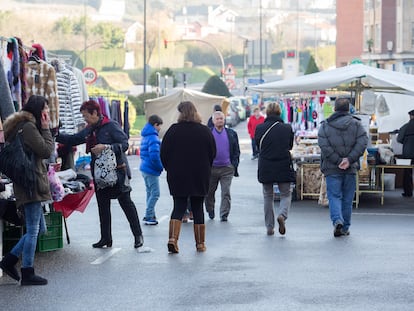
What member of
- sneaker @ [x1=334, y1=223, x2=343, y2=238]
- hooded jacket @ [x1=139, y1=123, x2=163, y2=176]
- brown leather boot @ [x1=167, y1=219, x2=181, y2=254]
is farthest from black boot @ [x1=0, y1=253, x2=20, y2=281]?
hooded jacket @ [x1=139, y1=123, x2=163, y2=176]

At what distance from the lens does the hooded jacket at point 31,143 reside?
35.4 ft

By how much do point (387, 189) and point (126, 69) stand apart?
136 meters

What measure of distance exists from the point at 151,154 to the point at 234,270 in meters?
5.42

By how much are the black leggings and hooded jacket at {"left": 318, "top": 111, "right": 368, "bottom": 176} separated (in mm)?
2453

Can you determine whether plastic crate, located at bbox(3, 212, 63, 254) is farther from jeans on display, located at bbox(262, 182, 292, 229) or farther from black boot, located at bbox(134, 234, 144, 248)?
jeans on display, located at bbox(262, 182, 292, 229)

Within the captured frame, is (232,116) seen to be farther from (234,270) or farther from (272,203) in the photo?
(234,270)

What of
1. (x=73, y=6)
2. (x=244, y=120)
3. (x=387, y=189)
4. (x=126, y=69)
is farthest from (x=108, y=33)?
(x=387, y=189)

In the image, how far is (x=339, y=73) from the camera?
21.0 metres

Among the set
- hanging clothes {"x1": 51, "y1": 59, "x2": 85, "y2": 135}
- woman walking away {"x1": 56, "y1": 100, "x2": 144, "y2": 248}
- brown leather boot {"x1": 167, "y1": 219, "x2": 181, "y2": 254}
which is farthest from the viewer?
hanging clothes {"x1": 51, "y1": 59, "x2": 85, "y2": 135}

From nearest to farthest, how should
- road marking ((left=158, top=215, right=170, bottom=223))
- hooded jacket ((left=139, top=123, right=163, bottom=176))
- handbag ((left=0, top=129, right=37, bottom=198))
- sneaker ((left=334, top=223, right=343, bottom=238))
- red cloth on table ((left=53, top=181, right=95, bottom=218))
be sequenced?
handbag ((left=0, top=129, right=37, bottom=198)) < red cloth on table ((left=53, top=181, right=95, bottom=218)) < sneaker ((left=334, top=223, right=343, bottom=238)) < hooded jacket ((left=139, top=123, right=163, bottom=176)) < road marking ((left=158, top=215, right=170, bottom=223))

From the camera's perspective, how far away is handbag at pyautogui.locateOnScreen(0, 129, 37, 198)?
10.8 m

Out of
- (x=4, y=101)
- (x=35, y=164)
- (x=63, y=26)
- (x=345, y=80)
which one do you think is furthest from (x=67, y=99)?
(x=63, y=26)

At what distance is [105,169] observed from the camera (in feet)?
44.0

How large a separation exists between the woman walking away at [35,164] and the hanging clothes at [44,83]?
2.56 meters
